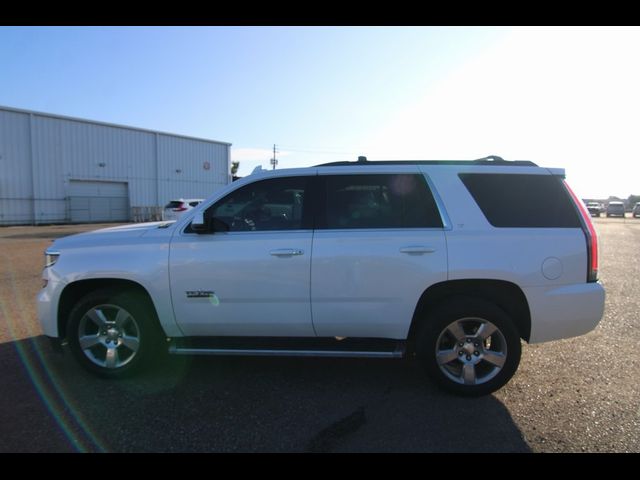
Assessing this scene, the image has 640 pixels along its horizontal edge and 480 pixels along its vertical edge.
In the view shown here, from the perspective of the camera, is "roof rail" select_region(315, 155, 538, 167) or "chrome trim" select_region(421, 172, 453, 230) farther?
"roof rail" select_region(315, 155, 538, 167)

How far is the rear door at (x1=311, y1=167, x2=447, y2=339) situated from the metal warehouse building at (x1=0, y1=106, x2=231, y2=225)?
30475mm

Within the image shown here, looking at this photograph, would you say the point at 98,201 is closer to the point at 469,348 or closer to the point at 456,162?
the point at 456,162

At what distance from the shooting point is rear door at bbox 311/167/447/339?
3.74 metres

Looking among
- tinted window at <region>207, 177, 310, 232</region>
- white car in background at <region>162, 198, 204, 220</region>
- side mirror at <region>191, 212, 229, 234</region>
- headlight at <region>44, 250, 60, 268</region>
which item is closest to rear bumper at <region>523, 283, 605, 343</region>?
tinted window at <region>207, 177, 310, 232</region>

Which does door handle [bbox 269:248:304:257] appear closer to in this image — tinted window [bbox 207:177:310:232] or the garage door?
tinted window [bbox 207:177:310:232]

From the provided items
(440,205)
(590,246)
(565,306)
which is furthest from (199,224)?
(590,246)

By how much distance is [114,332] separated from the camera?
4102 mm

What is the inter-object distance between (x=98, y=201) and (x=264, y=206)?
1245 inches

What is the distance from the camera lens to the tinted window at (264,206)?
158 inches

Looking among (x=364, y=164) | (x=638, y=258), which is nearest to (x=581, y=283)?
(x=364, y=164)

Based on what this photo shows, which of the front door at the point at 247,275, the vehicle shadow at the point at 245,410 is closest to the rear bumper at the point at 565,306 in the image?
the vehicle shadow at the point at 245,410

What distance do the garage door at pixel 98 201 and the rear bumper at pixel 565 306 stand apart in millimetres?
32558

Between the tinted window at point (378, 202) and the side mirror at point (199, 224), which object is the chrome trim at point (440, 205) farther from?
Result: the side mirror at point (199, 224)

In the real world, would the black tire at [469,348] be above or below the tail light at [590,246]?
below
